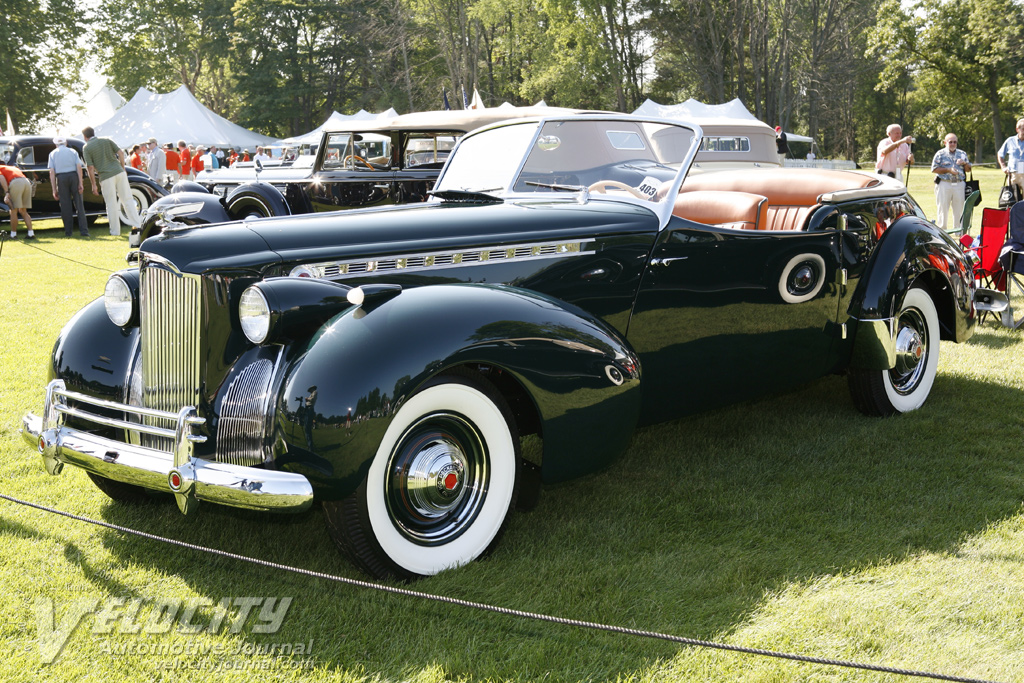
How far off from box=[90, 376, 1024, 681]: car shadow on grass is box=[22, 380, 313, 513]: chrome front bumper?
0.70 ft

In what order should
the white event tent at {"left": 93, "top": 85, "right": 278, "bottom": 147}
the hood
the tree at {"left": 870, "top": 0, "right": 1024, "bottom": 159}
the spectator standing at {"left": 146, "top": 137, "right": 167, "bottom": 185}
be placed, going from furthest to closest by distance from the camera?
the tree at {"left": 870, "top": 0, "right": 1024, "bottom": 159}, the white event tent at {"left": 93, "top": 85, "right": 278, "bottom": 147}, the spectator standing at {"left": 146, "top": 137, "right": 167, "bottom": 185}, the hood

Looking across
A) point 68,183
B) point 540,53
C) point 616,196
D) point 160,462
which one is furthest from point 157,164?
point 540,53

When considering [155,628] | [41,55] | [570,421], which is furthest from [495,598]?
[41,55]

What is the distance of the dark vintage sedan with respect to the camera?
8.77ft

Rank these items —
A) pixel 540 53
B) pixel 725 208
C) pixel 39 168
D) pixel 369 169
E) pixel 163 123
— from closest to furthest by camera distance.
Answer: pixel 725 208
pixel 369 169
pixel 39 168
pixel 163 123
pixel 540 53

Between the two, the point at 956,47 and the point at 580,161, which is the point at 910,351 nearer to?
the point at 580,161

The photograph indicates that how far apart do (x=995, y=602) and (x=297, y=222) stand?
287 cm

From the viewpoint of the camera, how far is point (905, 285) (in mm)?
4617

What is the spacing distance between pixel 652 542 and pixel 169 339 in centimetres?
199

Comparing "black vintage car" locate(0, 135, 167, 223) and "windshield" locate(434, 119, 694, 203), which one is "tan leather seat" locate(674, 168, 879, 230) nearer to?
"windshield" locate(434, 119, 694, 203)

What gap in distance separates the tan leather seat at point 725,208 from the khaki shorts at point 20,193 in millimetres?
13335

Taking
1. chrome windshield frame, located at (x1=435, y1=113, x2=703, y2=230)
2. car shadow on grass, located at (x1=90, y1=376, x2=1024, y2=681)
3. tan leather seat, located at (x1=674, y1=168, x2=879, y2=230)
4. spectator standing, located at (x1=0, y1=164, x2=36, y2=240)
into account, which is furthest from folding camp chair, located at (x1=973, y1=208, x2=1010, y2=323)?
spectator standing, located at (x1=0, y1=164, x2=36, y2=240)

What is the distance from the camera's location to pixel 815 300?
4301 mm

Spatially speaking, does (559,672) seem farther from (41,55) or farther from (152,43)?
(152,43)
